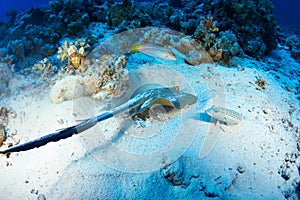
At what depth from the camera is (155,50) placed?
21.0 ft

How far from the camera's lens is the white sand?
10.8 feet

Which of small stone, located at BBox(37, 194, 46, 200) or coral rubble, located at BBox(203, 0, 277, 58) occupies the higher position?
coral rubble, located at BBox(203, 0, 277, 58)

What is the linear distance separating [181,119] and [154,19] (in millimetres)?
6017

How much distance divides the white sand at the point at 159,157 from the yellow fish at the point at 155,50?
156cm

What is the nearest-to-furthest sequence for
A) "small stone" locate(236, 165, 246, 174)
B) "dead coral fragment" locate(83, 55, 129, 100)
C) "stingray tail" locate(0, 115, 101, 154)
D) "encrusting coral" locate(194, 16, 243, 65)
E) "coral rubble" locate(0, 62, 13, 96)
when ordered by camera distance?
"stingray tail" locate(0, 115, 101, 154), "small stone" locate(236, 165, 246, 174), "dead coral fragment" locate(83, 55, 129, 100), "coral rubble" locate(0, 62, 13, 96), "encrusting coral" locate(194, 16, 243, 65)

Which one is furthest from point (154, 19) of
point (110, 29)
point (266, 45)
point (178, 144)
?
point (178, 144)

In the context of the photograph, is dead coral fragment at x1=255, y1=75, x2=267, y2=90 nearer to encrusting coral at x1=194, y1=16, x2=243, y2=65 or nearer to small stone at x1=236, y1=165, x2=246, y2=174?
encrusting coral at x1=194, y1=16, x2=243, y2=65

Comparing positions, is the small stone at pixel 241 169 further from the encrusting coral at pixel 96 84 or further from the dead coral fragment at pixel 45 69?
the dead coral fragment at pixel 45 69

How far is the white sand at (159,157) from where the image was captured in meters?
3.30

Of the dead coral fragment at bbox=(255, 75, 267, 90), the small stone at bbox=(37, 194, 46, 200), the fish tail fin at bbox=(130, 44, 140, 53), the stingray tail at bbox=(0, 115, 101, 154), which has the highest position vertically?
the stingray tail at bbox=(0, 115, 101, 154)

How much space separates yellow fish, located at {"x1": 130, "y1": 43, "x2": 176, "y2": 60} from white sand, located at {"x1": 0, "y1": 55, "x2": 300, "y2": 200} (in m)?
1.56

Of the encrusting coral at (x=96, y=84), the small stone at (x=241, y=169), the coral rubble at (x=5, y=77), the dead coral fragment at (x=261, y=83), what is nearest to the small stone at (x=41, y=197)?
the encrusting coral at (x=96, y=84)

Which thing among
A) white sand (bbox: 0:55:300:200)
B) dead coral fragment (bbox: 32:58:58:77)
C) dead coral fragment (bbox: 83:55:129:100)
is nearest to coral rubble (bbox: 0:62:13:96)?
dead coral fragment (bbox: 32:58:58:77)

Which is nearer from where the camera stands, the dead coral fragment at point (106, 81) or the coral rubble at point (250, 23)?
the dead coral fragment at point (106, 81)
